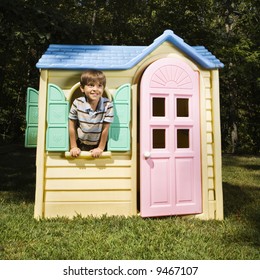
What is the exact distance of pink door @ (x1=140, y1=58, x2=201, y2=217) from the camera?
500 centimetres

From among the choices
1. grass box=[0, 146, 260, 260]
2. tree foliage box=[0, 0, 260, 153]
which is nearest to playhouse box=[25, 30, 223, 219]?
grass box=[0, 146, 260, 260]

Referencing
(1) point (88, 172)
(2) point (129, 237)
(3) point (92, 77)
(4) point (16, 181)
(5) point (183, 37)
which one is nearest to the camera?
(2) point (129, 237)

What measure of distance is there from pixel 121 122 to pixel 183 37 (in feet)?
39.1

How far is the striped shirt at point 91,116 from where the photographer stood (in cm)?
504

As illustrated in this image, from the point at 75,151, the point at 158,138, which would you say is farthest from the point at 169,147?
the point at 75,151

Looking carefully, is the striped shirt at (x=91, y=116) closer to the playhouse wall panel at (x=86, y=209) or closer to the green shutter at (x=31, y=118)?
the green shutter at (x=31, y=118)

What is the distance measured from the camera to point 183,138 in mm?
5383

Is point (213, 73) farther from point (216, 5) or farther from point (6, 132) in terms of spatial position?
point (6, 132)

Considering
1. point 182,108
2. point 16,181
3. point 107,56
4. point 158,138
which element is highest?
point 107,56

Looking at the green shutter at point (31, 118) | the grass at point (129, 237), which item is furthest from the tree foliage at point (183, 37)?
the grass at point (129, 237)

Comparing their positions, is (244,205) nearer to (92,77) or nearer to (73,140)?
(73,140)

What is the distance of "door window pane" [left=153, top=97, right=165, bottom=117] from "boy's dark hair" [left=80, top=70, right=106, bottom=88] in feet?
2.95

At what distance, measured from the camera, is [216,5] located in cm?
1969

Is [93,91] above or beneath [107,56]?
beneath
